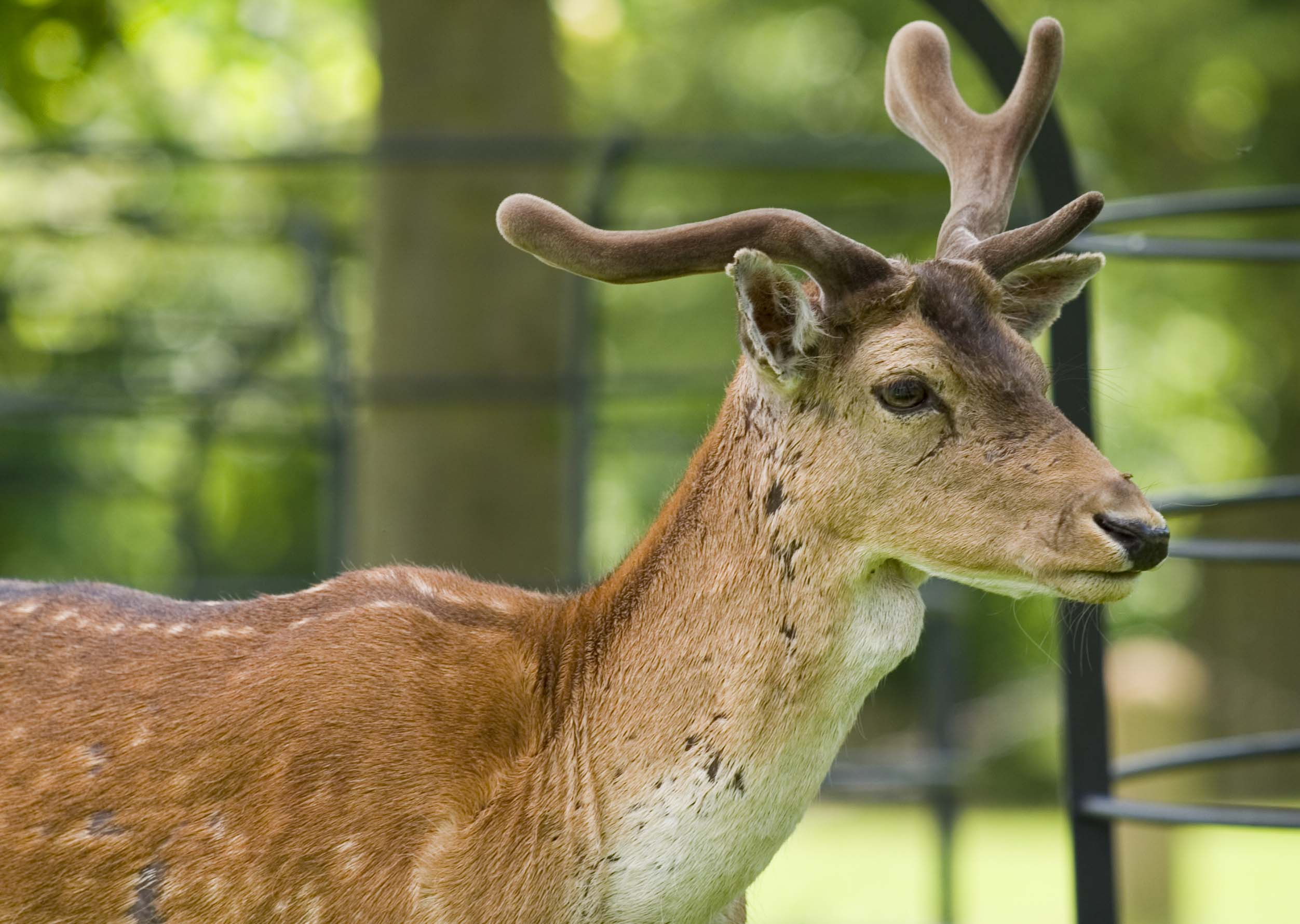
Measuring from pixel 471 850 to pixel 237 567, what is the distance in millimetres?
13703

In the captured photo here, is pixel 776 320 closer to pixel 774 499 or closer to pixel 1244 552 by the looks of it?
pixel 774 499

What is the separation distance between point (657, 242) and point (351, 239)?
9.58 metres

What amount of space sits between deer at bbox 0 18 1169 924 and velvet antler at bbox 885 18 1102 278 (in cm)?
4

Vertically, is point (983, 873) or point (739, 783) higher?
point (739, 783)

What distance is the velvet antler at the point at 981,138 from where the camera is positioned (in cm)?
354

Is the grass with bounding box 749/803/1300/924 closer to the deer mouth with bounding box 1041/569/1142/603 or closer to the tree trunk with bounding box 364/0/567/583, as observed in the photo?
the tree trunk with bounding box 364/0/567/583

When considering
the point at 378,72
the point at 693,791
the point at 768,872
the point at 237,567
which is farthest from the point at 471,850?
the point at 237,567

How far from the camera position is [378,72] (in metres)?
8.74

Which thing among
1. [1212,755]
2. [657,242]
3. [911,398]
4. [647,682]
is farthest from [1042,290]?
[1212,755]

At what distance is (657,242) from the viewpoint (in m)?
3.26

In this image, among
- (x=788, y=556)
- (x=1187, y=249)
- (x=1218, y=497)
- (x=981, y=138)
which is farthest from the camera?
(x=1187, y=249)

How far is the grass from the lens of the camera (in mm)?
12469

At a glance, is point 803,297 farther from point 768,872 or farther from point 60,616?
point 768,872

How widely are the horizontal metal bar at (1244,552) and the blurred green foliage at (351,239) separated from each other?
596 cm
